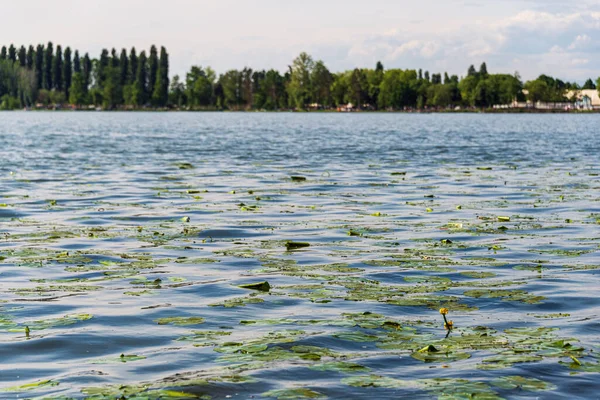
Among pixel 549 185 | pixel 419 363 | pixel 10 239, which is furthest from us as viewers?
pixel 549 185

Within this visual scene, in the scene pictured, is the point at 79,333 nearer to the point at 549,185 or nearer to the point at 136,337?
the point at 136,337

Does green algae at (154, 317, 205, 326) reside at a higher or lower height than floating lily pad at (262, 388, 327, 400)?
higher

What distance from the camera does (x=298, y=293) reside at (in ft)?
39.5

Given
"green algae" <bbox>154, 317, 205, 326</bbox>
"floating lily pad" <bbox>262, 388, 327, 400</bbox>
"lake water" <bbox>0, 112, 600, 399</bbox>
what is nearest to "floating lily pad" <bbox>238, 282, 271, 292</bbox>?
"lake water" <bbox>0, 112, 600, 399</bbox>

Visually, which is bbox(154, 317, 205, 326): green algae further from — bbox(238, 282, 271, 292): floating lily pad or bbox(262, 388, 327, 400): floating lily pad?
bbox(262, 388, 327, 400): floating lily pad

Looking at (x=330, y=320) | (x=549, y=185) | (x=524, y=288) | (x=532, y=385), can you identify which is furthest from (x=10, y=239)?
(x=549, y=185)

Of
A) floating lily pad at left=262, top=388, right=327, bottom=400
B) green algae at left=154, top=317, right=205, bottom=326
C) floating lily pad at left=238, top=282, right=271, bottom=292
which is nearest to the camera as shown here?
floating lily pad at left=262, top=388, right=327, bottom=400

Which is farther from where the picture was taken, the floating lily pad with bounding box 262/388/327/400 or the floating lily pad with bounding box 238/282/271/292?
the floating lily pad with bounding box 238/282/271/292

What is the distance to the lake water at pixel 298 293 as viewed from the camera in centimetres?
835

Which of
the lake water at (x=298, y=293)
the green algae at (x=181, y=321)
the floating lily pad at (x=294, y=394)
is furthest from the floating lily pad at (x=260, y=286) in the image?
the floating lily pad at (x=294, y=394)

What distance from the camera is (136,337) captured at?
32.0ft

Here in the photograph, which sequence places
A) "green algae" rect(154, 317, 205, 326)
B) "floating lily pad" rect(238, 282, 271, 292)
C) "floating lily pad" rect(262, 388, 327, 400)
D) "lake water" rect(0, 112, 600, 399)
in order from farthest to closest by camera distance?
1. "floating lily pad" rect(238, 282, 271, 292)
2. "green algae" rect(154, 317, 205, 326)
3. "lake water" rect(0, 112, 600, 399)
4. "floating lily pad" rect(262, 388, 327, 400)

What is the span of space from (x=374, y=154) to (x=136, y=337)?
124ft

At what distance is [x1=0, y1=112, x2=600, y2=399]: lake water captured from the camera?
835cm
